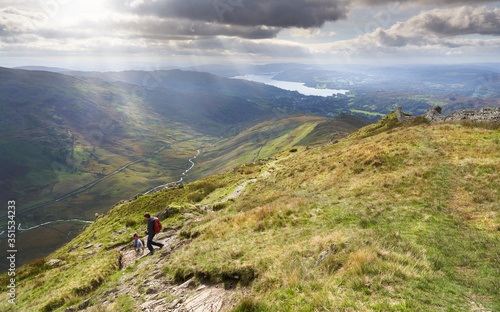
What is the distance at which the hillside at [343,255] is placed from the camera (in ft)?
26.8

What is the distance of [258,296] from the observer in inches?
347

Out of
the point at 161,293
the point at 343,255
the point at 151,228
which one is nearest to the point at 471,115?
the point at 343,255

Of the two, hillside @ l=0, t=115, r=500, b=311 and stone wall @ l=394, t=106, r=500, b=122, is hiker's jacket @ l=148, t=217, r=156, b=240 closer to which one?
hillside @ l=0, t=115, r=500, b=311

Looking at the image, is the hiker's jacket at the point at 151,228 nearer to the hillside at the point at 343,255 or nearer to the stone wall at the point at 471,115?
the hillside at the point at 343,255

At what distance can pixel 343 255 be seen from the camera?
10.2 meters

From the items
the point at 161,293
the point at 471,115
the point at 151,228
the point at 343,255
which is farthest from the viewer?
the point at 471,115

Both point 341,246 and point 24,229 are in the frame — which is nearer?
point 341,246

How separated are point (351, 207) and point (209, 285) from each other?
12477 millimetres

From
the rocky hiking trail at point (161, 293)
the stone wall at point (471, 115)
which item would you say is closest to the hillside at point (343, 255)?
the rocky hiking trail at point (161, 293)

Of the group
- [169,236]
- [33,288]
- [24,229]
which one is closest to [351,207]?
[169,236]

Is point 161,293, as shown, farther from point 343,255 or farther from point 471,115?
point 471,115

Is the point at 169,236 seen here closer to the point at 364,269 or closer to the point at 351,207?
the point at 351,207

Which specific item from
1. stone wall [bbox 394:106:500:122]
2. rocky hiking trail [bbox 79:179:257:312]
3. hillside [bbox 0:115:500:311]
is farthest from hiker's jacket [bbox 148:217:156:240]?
stone wall [bbox 394:106:500:122]

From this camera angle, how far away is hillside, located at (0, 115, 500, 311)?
8.16m
